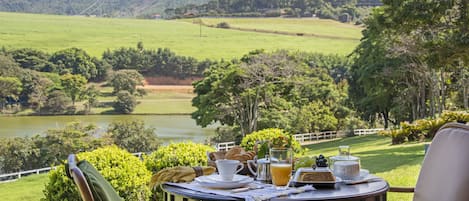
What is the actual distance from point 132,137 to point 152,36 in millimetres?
13580

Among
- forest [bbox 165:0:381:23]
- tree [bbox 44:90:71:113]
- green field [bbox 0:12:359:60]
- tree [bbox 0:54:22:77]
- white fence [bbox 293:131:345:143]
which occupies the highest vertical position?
forest [bbox 165:0:381:23]

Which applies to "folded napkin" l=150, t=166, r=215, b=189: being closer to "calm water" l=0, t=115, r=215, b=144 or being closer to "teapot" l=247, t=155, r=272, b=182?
"teapot" l=247, t=155, r=272, b=182

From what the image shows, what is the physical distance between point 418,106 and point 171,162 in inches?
615

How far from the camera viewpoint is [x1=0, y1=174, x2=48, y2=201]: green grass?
31.9ft

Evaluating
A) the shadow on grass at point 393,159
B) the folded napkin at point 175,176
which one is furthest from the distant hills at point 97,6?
the folded napkin at point 175,176

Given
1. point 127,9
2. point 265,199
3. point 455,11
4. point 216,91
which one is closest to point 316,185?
point 265,199

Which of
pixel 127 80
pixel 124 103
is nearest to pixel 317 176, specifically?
pixel 124 103

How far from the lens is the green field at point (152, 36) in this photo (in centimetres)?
2642

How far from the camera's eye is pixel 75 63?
22438 mm

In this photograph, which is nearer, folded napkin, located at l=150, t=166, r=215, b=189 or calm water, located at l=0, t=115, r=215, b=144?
folded napkin, located at l=150, t=166, r=215, b=189

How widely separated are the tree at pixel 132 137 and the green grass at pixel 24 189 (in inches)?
172

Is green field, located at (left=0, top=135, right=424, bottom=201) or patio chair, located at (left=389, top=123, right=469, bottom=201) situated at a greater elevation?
patio chair, located at (left=389, top=123, right=469, bottom=201)

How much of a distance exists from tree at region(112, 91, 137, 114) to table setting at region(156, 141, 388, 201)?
18.5 meters

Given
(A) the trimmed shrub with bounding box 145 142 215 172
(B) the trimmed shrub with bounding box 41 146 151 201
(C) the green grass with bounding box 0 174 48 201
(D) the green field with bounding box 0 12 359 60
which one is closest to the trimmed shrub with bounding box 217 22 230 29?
(D) the green field with bounding box 0 12 359 60
